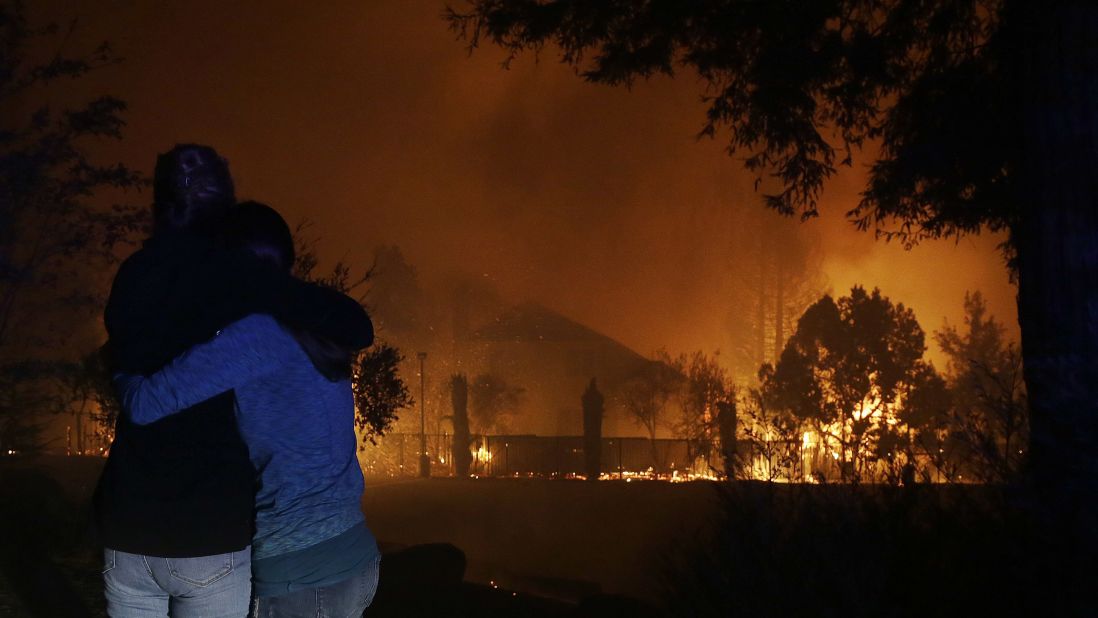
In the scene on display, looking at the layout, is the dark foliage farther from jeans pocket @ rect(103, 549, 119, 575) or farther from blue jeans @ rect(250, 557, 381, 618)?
jeans pocket @ rect(103, 549, 119, 575)

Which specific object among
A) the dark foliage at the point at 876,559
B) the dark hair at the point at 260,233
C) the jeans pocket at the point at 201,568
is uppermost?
the dark hair at the point at 260,233

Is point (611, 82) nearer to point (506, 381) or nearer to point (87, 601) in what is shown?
point (87, 601)

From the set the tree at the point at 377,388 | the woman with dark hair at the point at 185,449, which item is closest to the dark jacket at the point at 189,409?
the woman with dark hair at the point at 185,449

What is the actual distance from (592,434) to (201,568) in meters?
30.4

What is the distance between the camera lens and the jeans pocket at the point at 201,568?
2168mm

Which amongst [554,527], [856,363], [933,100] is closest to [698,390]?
[856,363]

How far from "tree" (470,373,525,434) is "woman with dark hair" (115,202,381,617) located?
58.0m

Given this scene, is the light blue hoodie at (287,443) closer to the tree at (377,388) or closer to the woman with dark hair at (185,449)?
the woman with dark hair at (185,449)

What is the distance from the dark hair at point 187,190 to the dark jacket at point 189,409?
93 millimetres

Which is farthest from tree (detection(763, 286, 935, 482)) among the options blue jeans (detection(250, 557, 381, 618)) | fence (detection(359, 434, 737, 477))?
blue jeans (detection(250, 557, 381, 618))

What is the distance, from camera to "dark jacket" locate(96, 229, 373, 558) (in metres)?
2.14

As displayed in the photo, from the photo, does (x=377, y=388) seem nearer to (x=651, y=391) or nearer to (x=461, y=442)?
(x=461, y=442)

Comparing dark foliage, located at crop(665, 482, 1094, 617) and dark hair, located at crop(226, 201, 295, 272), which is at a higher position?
dark hair, located at crop(226, 201, 295, 272)

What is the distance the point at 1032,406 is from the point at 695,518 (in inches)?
450
